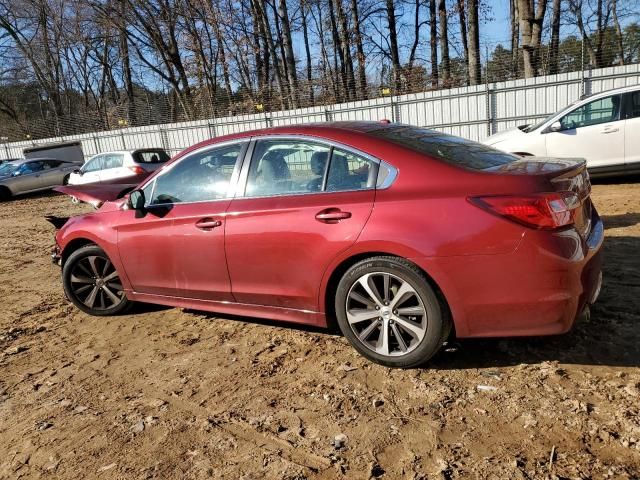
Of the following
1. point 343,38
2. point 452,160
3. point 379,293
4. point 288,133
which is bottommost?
point 379,293

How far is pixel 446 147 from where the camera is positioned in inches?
131

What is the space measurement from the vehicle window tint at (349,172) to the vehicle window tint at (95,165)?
13.8m

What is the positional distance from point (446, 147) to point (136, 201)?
2438 millimetres

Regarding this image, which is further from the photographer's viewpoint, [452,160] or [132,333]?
[132,333]

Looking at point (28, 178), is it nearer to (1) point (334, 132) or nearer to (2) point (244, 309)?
(2) point (244, 309)

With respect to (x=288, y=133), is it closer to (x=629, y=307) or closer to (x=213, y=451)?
(x=213, y=451)

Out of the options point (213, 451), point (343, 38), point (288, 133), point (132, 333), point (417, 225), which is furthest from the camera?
point (343, 38)

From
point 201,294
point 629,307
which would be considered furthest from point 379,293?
point 629,307

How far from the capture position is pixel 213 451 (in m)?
2.54

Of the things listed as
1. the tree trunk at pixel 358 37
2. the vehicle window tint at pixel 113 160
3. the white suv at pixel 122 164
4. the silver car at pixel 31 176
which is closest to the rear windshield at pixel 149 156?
the white suv at pixel 122 164

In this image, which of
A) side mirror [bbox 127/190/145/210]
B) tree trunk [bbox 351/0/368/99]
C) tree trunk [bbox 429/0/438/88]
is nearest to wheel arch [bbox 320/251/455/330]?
side mirror [bbox 127/190/145/210]

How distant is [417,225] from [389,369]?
0.96 meters

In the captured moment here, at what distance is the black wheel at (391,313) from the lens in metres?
2.90

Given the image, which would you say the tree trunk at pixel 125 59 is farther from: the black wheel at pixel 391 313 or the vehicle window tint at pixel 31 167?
the black wheel at pixel 391 313
